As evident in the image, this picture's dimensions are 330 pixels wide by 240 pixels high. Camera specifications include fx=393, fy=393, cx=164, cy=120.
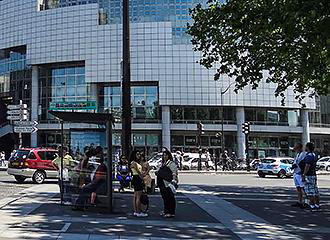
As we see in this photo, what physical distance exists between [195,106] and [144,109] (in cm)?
728

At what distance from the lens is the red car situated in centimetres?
1894

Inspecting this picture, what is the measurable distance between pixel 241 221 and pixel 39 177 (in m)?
12.4

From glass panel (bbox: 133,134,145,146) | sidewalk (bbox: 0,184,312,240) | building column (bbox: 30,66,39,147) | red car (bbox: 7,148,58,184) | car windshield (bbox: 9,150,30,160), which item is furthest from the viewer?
building column (bbox: 30,66,39,147)

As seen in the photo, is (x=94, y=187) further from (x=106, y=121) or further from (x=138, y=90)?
(x=138, y=90)

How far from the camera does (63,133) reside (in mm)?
12328

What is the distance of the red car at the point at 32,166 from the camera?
62.1 ft

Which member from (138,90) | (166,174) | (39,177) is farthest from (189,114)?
(166,174)

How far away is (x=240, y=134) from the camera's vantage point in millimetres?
55938

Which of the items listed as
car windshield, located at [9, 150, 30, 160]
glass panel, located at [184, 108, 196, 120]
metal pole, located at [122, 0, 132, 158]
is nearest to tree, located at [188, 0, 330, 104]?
metal pole, located at [122, 0, 132, 158]

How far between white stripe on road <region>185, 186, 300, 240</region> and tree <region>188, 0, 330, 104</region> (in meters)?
4.28

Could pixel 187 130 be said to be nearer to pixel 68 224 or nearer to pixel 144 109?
pixel 144 109

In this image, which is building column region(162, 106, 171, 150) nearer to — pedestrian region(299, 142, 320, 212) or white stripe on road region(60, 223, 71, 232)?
pedestrian region(299, 142, 320, 212)

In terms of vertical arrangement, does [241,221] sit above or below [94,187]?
below

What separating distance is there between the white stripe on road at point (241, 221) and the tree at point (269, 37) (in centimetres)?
428
